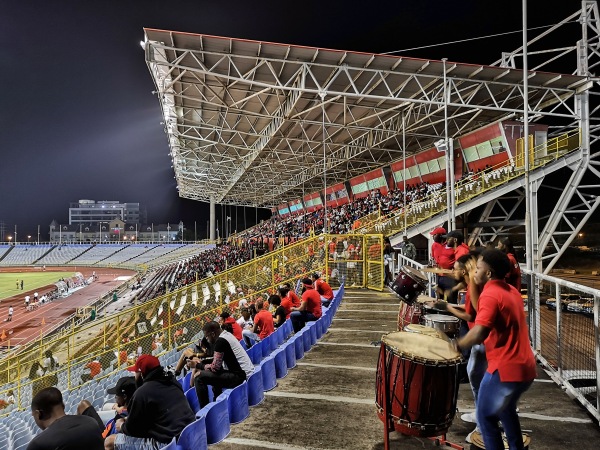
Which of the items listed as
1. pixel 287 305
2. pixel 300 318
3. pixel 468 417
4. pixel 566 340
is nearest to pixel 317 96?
pixel 287 305

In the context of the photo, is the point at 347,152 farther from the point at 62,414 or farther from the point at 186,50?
the point at 62,414

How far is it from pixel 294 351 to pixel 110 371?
23.0 ft

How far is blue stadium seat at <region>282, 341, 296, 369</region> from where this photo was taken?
6.06m

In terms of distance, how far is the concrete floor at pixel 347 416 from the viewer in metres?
3.81

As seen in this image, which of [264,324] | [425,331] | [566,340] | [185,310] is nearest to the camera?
→ [425,331]

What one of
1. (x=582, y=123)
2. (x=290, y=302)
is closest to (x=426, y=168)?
(x=582, y=123)

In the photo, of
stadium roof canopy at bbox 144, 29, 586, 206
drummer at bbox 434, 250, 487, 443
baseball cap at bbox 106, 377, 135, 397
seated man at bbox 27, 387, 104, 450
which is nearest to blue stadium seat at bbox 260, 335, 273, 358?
baseball cap at bbox 106, 377, 135, 397

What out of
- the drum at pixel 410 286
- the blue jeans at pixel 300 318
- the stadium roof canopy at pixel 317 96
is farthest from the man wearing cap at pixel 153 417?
the stadium roof canopy at pixel 317 96

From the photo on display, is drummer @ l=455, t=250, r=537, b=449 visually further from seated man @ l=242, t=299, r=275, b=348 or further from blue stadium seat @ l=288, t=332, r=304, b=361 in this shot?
seated man @ l=242, t=299, r=275, b=348

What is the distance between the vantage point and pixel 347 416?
14.5 ft

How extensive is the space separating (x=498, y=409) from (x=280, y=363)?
11.6 feet

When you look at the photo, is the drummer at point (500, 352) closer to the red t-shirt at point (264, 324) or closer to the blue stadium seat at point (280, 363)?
the blue stadium seat at point (280, 363)

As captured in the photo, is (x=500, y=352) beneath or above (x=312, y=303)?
above

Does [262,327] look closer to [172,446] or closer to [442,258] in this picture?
[442,258]
